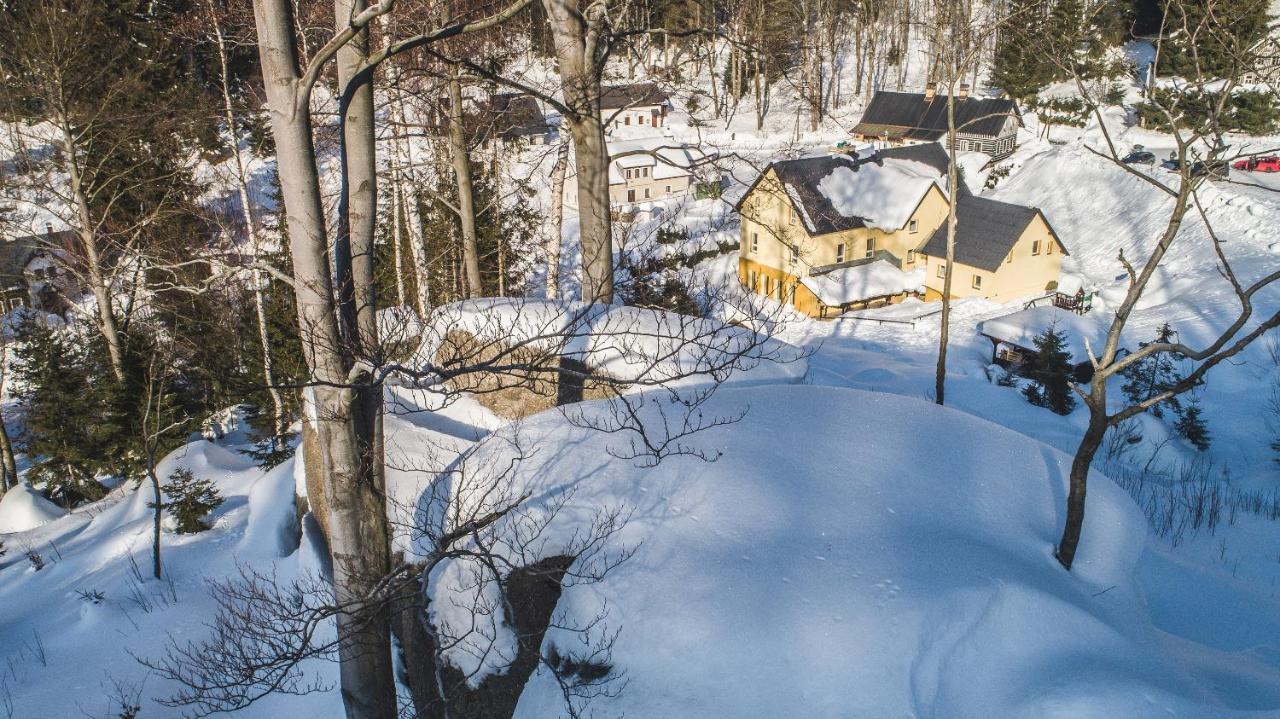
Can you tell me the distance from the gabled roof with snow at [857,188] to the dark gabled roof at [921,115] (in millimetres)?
14418

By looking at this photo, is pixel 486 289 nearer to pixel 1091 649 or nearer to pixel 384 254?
pixel 384 254

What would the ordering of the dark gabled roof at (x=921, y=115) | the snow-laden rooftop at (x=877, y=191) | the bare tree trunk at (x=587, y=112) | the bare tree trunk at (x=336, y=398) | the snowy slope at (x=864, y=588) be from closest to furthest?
the bare tree trunk at (x=336, y=398) < the snowy slope at (x=864, y=588) < the bare tree trunk at (x=587, y=112) < the snow-laden rooftop at (x=877, y=191) < the dark gabled roof at (x=921, y=115)

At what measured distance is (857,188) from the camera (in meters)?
33.0

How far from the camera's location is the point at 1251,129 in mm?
38875

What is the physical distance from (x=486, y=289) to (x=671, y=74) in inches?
465

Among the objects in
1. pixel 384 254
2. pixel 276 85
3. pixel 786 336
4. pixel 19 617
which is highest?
pixel 276 85

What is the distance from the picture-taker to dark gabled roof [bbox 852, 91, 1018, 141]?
45.7m

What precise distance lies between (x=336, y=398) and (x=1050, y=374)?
16.5 meters

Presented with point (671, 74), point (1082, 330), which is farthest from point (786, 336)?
point (671, 74)

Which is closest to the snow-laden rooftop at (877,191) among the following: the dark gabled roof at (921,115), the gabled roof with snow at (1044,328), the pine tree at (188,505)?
the gabled roof with snow at (1044,328)

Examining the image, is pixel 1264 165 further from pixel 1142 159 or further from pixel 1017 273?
pixel 1017 273

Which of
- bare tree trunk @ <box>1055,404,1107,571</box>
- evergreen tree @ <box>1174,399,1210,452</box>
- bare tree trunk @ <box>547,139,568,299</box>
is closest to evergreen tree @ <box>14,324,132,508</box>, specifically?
bare tree trunk @ <box>547,139,568,299</box>

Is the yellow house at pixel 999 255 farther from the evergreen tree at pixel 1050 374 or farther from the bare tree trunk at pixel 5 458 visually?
the bare tree trunk at pixel 5 458

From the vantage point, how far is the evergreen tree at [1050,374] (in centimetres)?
1720
